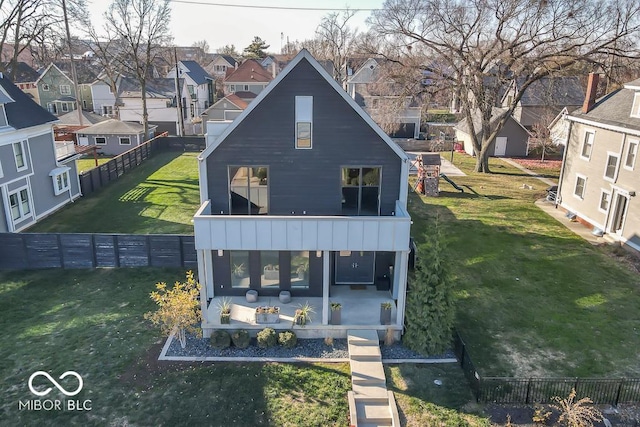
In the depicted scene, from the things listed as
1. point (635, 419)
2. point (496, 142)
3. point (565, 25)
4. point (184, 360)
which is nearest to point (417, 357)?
point (635, 419)

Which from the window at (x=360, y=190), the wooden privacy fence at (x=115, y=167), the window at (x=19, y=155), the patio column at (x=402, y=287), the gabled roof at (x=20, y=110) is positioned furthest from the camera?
the wooden privacy fence at (x=115, y=167)

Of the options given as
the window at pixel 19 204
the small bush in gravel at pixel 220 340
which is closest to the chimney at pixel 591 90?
the small bush in gravel at pixel 220 340

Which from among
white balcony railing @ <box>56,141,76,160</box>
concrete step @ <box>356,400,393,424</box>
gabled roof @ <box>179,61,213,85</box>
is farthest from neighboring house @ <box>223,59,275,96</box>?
concrete step @ <box>356,400,393,424</box>

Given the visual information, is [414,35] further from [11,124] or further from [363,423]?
[363,423]

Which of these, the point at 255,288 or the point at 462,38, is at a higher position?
the point at 462,38

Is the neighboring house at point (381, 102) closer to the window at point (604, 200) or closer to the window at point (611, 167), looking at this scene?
the window at point (611, 167)

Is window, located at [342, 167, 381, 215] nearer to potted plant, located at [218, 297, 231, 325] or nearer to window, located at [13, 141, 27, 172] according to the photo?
potted plant, located at [218, 297, 231, 325]
